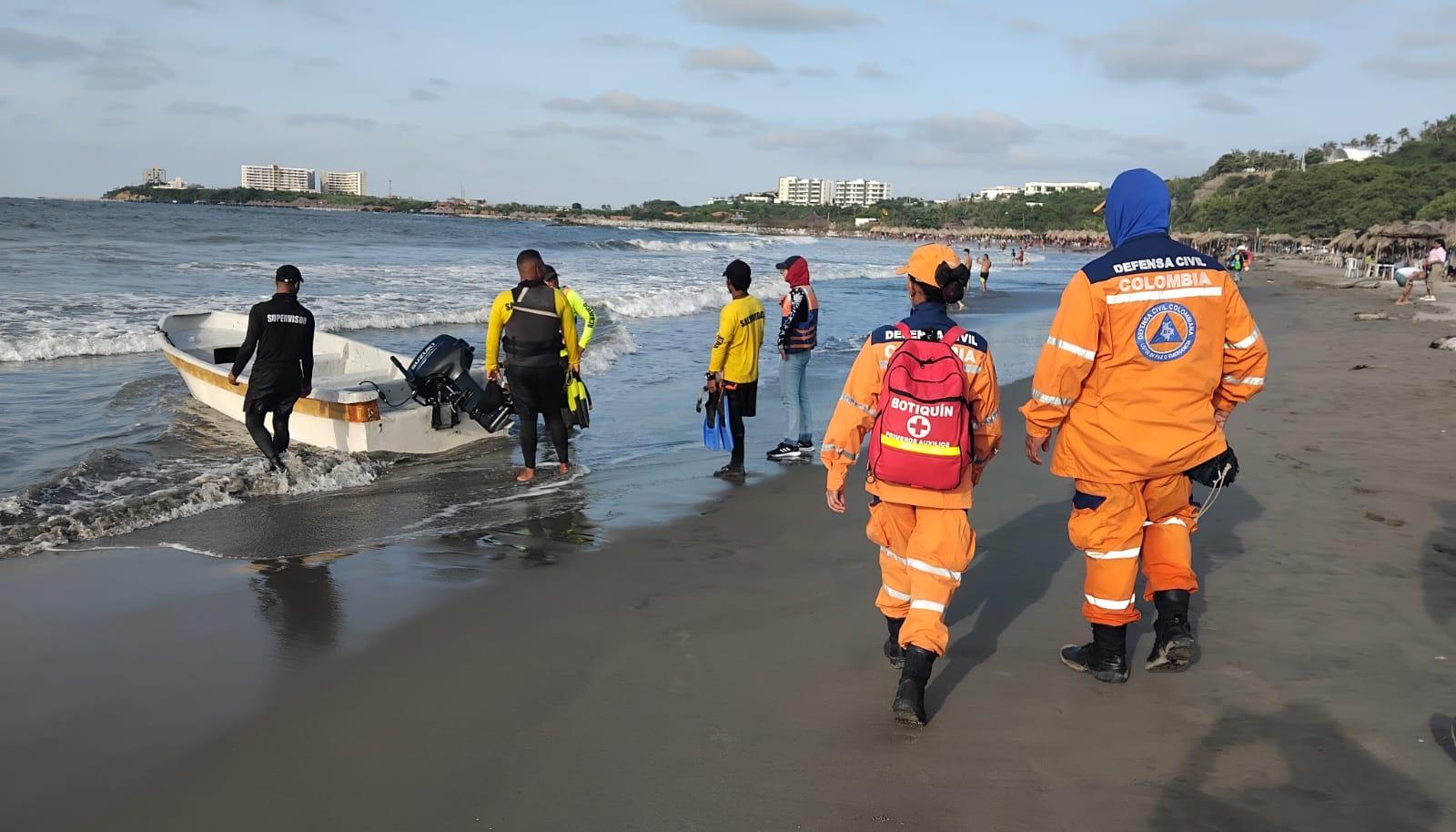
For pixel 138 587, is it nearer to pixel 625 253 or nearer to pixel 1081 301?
pixel 1081 301

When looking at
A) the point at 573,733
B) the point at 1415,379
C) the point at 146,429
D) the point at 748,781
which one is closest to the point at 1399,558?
the point at 748,781

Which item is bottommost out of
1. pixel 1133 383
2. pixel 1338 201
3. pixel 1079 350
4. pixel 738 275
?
pixel 1133 383

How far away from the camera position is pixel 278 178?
171 meters

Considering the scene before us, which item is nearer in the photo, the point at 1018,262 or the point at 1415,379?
the point at 1415,379

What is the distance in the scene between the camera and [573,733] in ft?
10.8

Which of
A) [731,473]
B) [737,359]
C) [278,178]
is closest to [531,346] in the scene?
[737,359]

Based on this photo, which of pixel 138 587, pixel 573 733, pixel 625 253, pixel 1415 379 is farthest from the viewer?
pixel 625 253

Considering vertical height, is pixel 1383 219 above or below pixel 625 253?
above

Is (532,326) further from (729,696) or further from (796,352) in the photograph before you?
(729,696)

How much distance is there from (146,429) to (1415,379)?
43.5 feet

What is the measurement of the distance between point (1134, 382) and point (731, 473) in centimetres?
434

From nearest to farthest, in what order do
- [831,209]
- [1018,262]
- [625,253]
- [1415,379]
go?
[1415,379] < [625,253] < [1018,262] < [831,209]

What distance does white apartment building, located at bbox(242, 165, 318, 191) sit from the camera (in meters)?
171

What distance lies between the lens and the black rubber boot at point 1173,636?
3709mm
